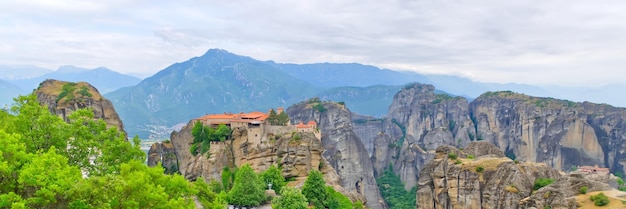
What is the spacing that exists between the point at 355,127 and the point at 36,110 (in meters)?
118

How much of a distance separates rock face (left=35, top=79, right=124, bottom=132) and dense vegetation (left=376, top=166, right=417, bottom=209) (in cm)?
6024

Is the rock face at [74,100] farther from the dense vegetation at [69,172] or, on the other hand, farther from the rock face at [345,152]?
the rock face at [345,152]

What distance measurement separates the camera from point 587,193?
136ft

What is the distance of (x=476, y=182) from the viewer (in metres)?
48.0

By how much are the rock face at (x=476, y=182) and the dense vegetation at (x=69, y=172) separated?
3096 cm

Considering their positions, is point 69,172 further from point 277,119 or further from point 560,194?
point 277,119

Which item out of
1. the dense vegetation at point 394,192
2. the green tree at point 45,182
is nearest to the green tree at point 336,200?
the green tree at point 45,182

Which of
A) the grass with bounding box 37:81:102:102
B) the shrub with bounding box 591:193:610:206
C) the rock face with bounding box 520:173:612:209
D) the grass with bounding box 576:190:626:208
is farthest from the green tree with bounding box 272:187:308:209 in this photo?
Answer: the grass with bounding box 37:81:102:102

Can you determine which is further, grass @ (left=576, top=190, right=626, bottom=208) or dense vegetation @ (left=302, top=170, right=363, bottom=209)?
dense vegetation @ (left=302, top=170, right=363, bottom=209)

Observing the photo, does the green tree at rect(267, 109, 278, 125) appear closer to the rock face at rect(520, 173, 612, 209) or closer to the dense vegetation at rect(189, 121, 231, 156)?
the dense vegetation at rect(189, 121, 231, 156)

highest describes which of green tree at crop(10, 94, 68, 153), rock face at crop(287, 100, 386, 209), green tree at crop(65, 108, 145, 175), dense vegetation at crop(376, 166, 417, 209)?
green tree at crop(10, 94, 68, 153)

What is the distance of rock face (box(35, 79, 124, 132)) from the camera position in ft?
194

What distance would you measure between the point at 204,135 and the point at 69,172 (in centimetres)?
4823

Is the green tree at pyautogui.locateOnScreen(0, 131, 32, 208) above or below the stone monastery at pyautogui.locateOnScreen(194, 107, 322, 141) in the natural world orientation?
above
